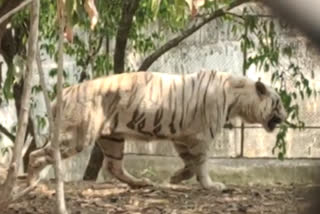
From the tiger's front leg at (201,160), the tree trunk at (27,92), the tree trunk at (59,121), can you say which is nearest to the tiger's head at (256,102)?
the tiger's front leg at (201,160)

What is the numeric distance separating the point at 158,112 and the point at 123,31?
3.91 ft

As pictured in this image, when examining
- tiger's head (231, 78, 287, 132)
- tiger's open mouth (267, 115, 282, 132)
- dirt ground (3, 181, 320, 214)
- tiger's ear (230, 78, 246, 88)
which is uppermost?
tiger's ear (230, 78, 246, 88)

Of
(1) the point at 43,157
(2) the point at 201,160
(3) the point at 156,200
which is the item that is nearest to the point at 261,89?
(2) the point at 201,160

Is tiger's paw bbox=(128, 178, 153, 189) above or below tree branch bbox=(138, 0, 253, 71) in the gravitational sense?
below

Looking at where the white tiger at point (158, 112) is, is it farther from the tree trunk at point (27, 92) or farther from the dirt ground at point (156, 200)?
the tree trunk at point (27, 92)

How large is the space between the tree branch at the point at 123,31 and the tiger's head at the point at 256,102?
95 cm

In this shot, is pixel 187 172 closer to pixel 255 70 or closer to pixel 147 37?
pixel 147 37

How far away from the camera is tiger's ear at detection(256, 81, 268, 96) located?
5.00m

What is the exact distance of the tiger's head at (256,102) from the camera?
498cm

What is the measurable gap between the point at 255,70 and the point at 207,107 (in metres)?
2.11

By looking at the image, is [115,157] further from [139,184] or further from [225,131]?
[225,131]

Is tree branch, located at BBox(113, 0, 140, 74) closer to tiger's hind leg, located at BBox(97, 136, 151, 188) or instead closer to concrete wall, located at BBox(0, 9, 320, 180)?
concrete wall, located at BBox(0, 9, 320, 180)

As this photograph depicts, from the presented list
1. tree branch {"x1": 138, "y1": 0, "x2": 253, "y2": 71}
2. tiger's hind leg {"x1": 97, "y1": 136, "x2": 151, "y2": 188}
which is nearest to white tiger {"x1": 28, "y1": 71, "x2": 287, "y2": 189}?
tiger's hind leg {"x1": 97, "y1": 136, "x2": 151, "y2": 188}

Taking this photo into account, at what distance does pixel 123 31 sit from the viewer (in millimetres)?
5727
